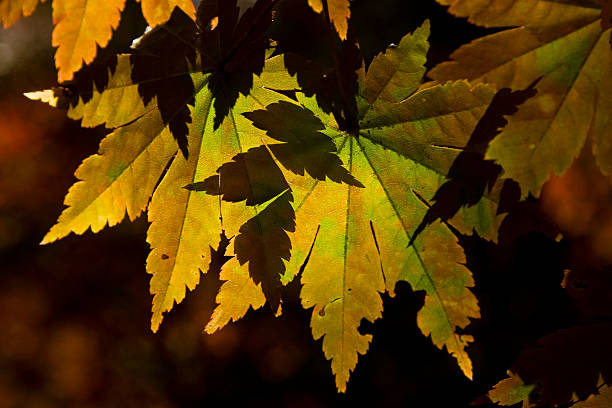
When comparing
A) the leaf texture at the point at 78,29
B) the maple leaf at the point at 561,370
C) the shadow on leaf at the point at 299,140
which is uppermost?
the leaf texture at the point at 78,29

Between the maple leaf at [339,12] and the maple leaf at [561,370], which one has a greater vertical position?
the maple leaf at [339,12]

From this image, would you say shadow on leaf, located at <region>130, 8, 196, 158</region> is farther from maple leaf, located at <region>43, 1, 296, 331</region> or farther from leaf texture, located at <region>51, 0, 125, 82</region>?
leaf texture, located at <region>51, 0, 125, 82</region>

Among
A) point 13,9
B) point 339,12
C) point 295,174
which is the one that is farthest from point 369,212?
point 13,9

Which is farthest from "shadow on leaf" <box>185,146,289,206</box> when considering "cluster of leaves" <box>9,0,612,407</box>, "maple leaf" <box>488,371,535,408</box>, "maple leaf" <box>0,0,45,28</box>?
"maple leaf" <box>488,371,535,408</box>

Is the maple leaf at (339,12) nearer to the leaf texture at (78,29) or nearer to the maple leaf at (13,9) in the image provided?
the leaf texture at (78,29)

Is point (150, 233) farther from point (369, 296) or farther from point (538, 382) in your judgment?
point (538, 382)

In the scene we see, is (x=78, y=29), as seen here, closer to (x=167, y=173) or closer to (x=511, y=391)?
(x=167, y=173)

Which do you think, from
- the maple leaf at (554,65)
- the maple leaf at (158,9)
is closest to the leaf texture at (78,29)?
the maple leaf at (158,9)
